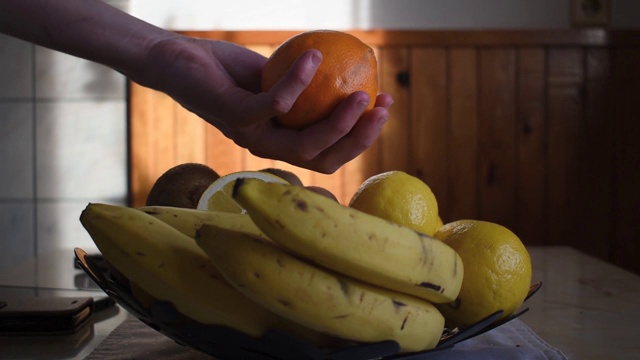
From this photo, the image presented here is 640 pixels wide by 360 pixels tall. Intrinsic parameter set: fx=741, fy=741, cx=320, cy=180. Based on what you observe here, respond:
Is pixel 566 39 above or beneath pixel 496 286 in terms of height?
above

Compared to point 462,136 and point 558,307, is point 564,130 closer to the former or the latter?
point 462,136

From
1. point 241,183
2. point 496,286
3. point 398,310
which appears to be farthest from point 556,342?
point 241,183

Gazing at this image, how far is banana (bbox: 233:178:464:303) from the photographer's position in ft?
1.34

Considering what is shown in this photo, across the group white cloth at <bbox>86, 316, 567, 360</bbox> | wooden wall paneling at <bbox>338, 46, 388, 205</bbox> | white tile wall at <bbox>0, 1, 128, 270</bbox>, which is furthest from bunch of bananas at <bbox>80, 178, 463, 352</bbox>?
white tile wall at <bbox>0, 1, 128, 270</bbox>

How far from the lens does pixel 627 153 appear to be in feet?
7.33

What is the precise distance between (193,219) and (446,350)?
0.22m

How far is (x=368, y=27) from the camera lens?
7.30 feet

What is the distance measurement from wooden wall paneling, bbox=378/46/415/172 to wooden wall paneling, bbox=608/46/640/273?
2.05 ft

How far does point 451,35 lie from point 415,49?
0.37 ft

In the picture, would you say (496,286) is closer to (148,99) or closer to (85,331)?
(85,331)

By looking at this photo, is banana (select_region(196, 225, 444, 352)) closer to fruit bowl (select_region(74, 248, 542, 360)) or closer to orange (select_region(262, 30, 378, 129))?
fruit bowl (select_region(74, 248, 542, 360))

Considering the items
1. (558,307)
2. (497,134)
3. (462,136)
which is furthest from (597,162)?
(558,307)

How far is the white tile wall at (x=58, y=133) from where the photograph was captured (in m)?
2.26

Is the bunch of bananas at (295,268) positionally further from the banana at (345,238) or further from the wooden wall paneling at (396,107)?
→ the wooden wall paneling at (396,107)
